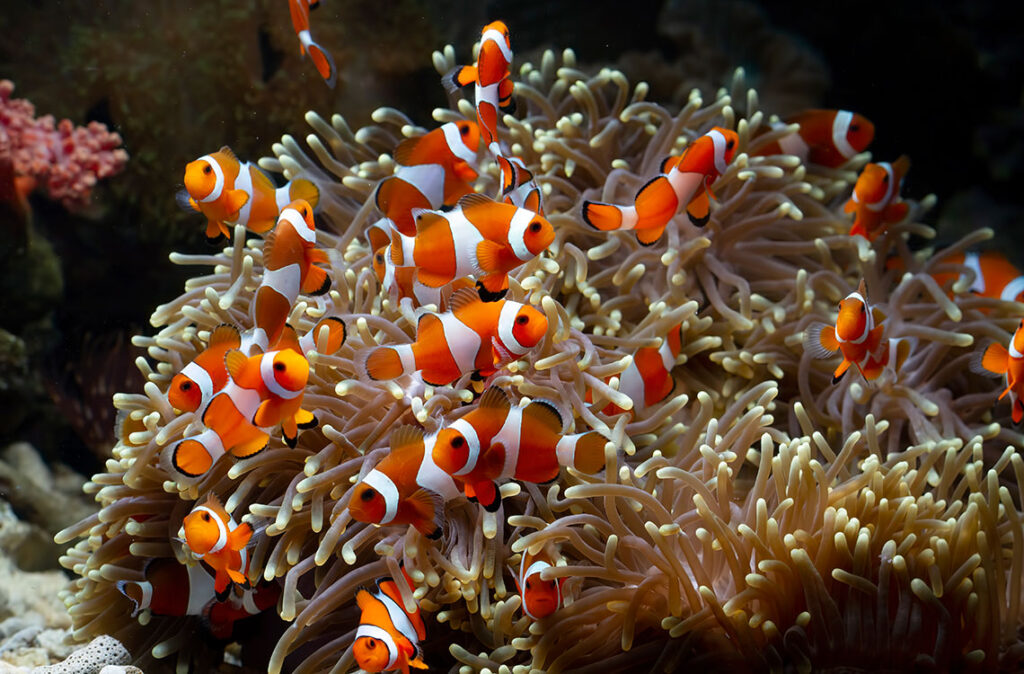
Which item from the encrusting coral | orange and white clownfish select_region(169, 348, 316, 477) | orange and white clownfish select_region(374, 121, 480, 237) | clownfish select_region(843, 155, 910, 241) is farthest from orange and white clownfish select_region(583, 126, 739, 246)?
orange and white clownfish select_region(169, 348, 316, 477)

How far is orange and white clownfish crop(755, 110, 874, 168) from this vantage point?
252 centimetres

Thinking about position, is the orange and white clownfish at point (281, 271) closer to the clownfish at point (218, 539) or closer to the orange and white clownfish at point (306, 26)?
the clownfish at point (218, 539)

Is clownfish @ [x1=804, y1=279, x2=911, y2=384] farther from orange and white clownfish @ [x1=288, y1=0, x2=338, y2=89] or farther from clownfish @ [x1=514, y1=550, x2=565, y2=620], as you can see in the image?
orange and white clownfish @ [x1=288, y1=0, x2=338, y2=89]

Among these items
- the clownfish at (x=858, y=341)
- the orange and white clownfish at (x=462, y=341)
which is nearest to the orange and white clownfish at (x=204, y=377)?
the orange and white clownfish at (x=462, y=341)

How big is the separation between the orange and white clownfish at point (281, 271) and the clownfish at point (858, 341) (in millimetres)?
1183

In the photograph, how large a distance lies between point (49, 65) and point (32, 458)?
1.48 metres

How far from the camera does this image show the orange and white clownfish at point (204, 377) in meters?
1.52

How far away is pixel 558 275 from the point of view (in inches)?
80.1

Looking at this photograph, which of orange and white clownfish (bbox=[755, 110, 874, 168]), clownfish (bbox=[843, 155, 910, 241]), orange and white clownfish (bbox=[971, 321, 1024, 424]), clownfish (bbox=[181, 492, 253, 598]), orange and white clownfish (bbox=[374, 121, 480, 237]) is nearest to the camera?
clownfish (bbox=[181, 492, 253, 598])

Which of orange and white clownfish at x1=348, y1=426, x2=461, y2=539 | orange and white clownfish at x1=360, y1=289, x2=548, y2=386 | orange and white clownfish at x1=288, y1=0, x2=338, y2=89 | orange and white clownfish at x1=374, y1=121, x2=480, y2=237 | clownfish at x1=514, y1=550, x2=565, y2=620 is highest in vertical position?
orange and white clownfish at x1=288, y1=0, x2=338, y2=89

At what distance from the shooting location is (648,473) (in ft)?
5.80

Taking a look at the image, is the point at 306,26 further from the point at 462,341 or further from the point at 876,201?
the point at 876,201

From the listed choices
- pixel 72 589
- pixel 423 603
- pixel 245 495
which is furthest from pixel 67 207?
pixel 423 603

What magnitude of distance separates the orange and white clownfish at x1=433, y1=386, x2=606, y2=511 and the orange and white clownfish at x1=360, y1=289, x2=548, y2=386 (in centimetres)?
9
